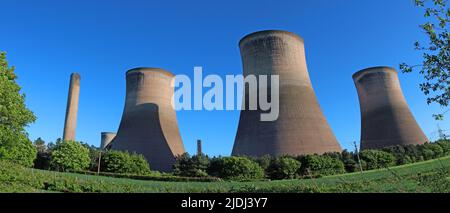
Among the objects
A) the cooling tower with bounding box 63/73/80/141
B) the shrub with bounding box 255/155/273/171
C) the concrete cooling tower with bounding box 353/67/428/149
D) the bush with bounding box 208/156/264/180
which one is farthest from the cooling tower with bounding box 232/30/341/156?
the cooling tower with bounding box 63/73/80/141

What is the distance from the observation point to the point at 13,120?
8.67m

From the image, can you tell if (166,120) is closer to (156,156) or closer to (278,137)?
(156,156)

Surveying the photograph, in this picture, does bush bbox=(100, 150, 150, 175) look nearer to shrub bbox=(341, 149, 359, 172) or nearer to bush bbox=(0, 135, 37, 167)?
bush bbox=(0, 135, 37, 167)

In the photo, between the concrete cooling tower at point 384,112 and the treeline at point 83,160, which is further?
the concrete cooling tower at point 384,112

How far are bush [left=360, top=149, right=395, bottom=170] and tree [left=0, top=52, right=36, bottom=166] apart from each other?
1480 cm

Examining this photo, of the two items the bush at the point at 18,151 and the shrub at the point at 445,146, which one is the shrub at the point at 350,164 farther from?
the bush at the point at 18,151

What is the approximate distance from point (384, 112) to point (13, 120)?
870 inches

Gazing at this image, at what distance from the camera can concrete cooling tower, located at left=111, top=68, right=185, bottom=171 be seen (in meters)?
24.4

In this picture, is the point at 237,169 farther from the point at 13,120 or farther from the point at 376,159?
the point at 13,120

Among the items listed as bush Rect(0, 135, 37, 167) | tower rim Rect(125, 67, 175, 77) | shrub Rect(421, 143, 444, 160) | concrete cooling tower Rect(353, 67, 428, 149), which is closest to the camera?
bush Rect(0, 135, 37, 167)

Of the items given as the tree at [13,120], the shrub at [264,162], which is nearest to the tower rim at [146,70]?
the shrub at [264,162]

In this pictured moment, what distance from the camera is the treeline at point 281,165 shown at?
53.5ft

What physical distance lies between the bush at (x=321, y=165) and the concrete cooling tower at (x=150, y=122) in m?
10.5
